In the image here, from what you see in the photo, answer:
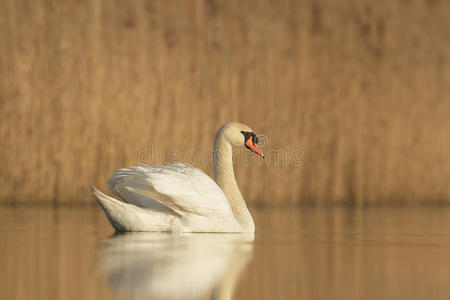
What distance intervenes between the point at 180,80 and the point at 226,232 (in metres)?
3.42

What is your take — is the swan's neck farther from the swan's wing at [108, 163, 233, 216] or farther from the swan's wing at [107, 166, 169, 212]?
the swan's wing at [107, 166, 169, 212]

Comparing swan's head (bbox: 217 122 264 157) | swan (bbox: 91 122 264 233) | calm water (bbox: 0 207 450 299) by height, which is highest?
swan's head (bbox: 217 122 264 157)

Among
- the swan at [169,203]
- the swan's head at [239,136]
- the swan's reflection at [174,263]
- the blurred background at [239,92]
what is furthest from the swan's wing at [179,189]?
the blurred background at [239,92]

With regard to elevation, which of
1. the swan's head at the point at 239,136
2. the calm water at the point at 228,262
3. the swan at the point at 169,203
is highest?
the swan's head at the point at 239,136

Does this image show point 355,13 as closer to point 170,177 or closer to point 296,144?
point 296,144

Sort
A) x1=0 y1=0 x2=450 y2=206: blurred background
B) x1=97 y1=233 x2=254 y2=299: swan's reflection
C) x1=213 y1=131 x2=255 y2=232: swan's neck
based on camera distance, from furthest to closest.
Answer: x1=0 y1=0 x2=450 y2=206: blurred background → x1=213 y1=131 x2=255 y2=232: swan's neck → x1=97 y1=233 x2=254 y2=299: swan's reflection

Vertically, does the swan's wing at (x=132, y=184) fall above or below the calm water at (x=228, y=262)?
above

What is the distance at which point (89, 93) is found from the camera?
834 cm

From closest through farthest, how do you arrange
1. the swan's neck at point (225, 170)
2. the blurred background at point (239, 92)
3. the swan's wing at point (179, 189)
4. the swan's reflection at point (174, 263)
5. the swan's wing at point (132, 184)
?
the swan's reflection at point (174, 263), the swan's wing at point (179, 189), the swan's wing at point (132, 184), the swan's neck at point (225, 170), the blurred background at point (239, 92)

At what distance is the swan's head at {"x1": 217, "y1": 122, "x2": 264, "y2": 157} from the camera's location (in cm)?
589

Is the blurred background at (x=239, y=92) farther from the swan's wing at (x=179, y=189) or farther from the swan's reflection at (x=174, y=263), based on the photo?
the swan's reflection at (x=174, y=263)

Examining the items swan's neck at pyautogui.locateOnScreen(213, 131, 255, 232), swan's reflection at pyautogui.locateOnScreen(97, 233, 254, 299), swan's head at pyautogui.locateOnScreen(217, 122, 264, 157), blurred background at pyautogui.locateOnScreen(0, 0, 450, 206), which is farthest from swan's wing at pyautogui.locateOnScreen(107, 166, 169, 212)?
blurred background at pyautogui.locateOnScreen(0, 0, 450, 206)

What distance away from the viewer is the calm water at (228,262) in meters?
2.96

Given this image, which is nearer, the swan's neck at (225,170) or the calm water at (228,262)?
the calm water at (228,262)
